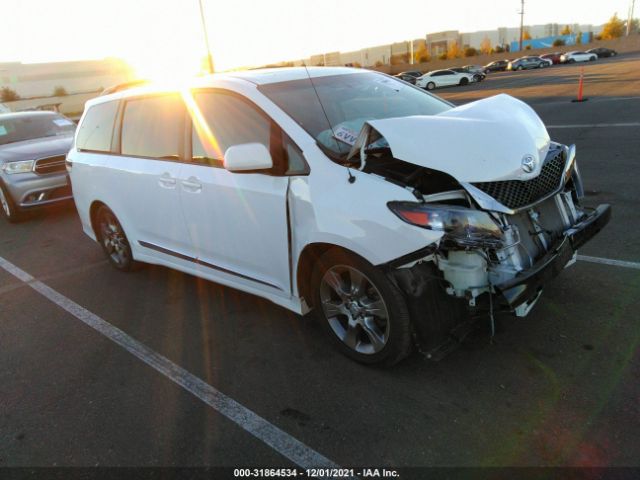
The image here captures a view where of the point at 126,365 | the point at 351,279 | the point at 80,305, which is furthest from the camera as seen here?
the point at 80,305

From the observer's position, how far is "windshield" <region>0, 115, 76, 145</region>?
889 cm

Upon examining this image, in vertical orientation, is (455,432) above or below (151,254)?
below

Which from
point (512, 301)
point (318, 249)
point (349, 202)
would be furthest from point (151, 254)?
point (512, 301)

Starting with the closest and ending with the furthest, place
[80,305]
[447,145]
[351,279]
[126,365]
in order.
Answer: [447,145] < [351,279] < [126,365] < [80,305]

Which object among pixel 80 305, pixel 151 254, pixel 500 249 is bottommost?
pixel 80 305

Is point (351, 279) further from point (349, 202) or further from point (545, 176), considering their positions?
point (545, 176)

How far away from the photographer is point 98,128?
524 centimetres

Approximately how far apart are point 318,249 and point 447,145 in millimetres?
998

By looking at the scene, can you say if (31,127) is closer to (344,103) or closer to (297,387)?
(344,103)

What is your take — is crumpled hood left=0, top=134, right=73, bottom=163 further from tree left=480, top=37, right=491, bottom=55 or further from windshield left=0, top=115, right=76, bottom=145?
tree left=480, top=37, right=491, bottom=55

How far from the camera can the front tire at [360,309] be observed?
111 inches

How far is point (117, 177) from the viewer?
4.70 m

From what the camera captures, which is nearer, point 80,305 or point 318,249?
point 318,249

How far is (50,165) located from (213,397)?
21.3ft
